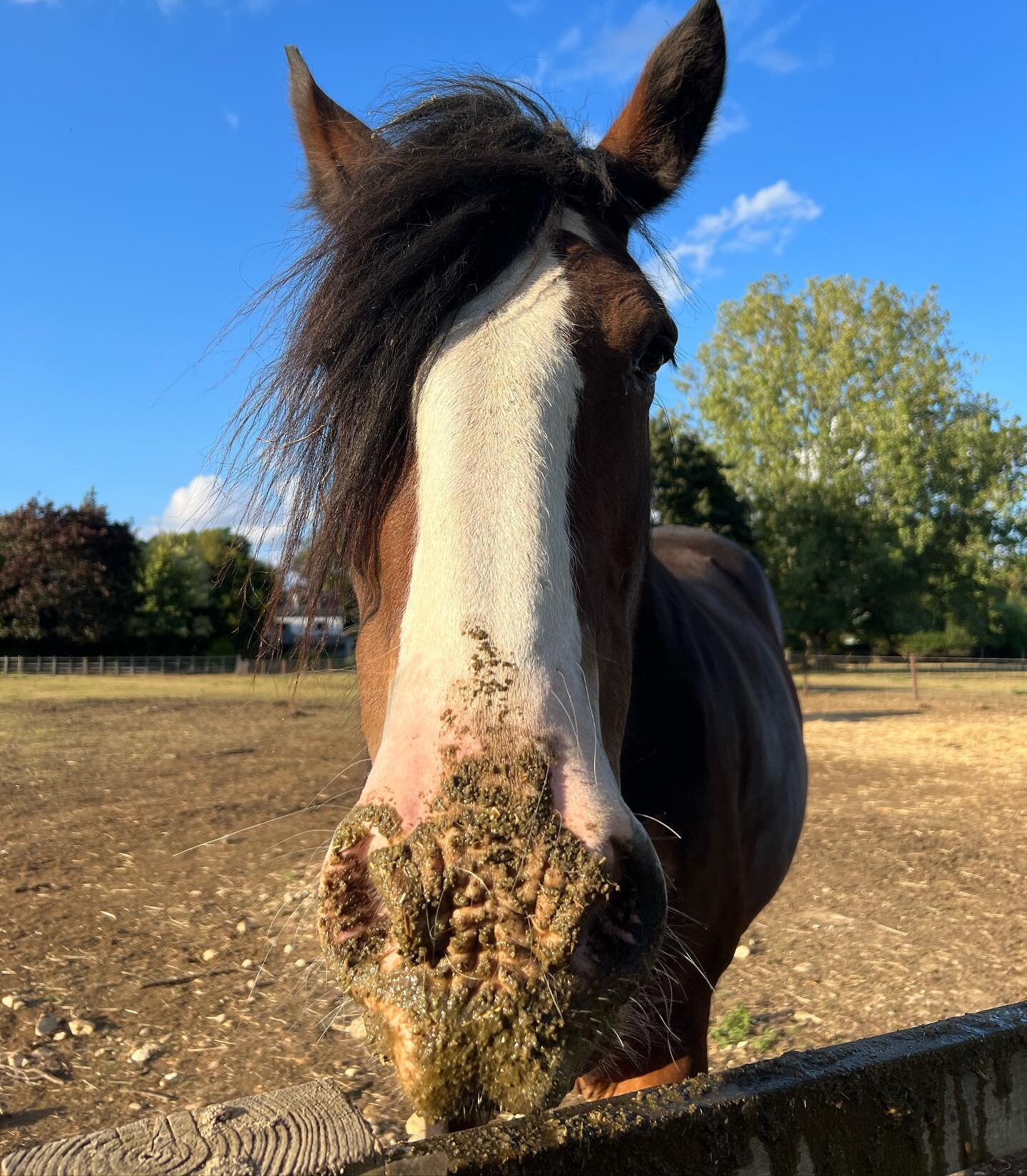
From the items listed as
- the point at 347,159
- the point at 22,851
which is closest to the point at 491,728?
the point at 347,159

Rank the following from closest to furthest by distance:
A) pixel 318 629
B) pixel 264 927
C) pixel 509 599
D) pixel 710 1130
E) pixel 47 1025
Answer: pixel 710 1130 < pixel 509 599 < pixel 318 629 < pixel 47 1025 < pixel 264 927

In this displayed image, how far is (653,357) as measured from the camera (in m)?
1.94

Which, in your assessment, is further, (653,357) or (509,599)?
(653,357)

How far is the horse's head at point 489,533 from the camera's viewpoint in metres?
1.09

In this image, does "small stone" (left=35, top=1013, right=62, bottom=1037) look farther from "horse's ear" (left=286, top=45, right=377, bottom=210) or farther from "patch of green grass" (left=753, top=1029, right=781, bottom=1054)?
"horse's ear" (left=286, top=45, right=377, bottom=210)

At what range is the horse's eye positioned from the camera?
188 centimetres

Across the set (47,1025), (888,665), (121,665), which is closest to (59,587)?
(121,665)

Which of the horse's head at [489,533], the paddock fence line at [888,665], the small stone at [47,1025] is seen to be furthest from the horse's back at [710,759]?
the paddock fence line at [888,665]

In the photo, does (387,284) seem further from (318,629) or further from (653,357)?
(318,629)

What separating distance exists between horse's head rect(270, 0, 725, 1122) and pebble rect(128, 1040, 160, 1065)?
2562 mm

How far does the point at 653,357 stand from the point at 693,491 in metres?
19.1

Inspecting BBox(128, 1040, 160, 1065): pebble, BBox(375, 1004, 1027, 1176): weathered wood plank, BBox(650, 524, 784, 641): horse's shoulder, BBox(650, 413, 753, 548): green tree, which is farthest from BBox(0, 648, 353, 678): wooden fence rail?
BBox(375, 1004, 1027, 1176): weathered wood plank

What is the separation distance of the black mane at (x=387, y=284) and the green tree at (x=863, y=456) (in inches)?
1136

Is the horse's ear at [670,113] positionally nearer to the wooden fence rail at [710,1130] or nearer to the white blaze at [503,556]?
the white blaze at [503,556]
